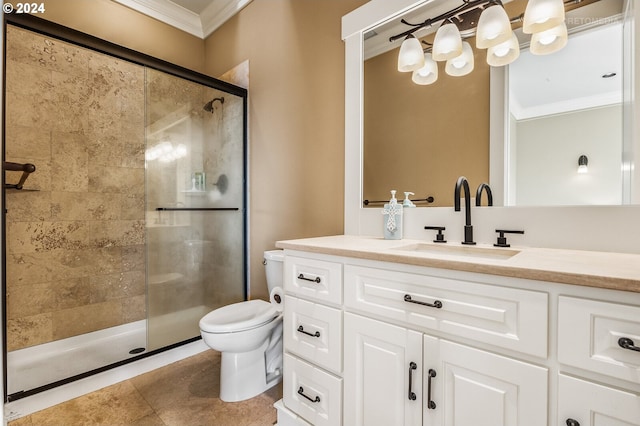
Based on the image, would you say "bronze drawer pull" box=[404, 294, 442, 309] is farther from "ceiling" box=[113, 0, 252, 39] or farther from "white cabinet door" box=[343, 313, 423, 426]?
"ceiling" box=[113, 0, 252, 39]

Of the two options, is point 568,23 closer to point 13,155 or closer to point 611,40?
point 611,40

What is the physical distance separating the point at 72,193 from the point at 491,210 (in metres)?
2.70

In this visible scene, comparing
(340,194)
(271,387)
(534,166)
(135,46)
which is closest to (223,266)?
(271,387)

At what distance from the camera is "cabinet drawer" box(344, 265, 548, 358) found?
2.83ft

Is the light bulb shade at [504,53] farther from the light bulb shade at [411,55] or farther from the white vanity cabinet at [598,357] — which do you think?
the white vanity cabinet at [598,357]

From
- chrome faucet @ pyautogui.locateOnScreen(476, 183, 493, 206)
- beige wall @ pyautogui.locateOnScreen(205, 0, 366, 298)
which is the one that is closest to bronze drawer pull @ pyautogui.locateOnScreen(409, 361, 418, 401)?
chrome faucet @ pyautogui.locateOnScreen(476, 183, 493, 206)

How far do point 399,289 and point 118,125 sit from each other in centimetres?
247

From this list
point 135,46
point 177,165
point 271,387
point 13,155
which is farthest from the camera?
point 135,46

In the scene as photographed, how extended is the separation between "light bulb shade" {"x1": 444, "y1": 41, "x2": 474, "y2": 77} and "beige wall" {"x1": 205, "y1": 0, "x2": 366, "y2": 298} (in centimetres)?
62

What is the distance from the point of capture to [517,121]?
4.48ft

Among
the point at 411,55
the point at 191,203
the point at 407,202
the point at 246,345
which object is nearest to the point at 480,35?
the point at 411,55

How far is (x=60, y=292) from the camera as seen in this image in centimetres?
231

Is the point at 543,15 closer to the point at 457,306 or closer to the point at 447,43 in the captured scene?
the point at 447,43

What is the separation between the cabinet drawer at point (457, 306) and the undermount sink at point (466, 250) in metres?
0.24
